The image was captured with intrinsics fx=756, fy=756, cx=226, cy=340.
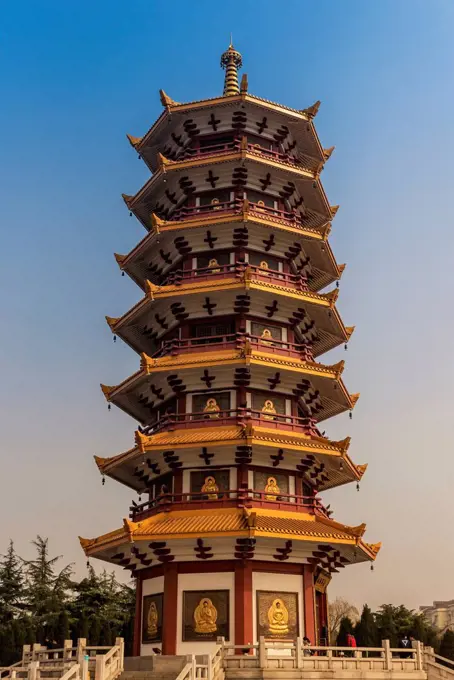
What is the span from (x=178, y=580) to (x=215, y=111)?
674 inches

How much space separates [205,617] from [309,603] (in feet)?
10.4

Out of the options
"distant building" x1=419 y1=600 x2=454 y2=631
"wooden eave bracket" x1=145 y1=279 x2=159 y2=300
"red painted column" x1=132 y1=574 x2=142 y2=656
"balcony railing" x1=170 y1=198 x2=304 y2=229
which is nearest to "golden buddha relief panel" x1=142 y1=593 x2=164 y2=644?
"red painted column" x1=132 y1=574 x2=142 y2=656

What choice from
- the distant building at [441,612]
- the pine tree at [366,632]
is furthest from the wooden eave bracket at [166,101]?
the distant building at [441,612]

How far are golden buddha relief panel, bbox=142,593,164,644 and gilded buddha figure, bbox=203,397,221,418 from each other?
18.7 feet

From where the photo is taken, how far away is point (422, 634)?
43250 millimetres

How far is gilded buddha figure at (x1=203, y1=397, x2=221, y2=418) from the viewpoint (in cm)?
2439

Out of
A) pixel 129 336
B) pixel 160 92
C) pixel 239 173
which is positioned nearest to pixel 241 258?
pixel 239 173

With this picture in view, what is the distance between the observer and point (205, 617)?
70.8 ft

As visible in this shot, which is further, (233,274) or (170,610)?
(233,274)

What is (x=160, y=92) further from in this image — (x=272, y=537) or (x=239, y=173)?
(x=272, y=537)

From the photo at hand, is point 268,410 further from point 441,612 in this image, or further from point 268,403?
point 441,612

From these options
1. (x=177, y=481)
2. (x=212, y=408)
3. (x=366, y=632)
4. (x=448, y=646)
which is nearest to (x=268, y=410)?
(x=212, y=408)

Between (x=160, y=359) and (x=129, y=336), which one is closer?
(x=160, y=359)

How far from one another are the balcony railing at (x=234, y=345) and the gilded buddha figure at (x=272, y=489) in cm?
424
